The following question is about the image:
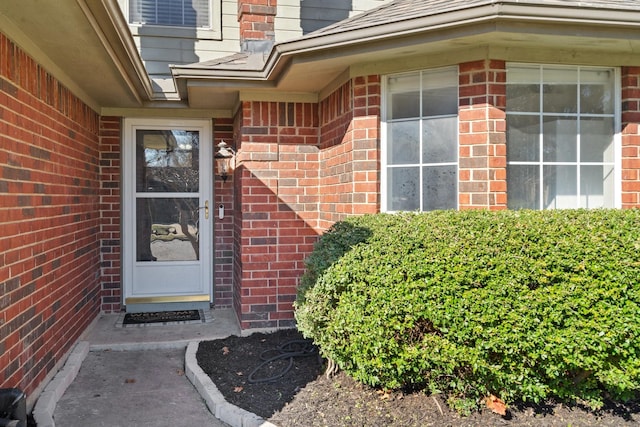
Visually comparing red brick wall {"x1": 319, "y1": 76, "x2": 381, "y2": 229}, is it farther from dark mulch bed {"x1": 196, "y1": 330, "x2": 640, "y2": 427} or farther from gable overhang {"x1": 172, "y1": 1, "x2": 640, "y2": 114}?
dark mulch bed {"x1": 196, "y1": 330, "x2": 640, "y2": 427}

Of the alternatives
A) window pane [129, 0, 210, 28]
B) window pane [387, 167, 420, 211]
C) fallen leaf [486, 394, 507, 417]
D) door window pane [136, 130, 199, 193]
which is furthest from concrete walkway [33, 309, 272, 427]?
window pane [129, 0, 210, 28]

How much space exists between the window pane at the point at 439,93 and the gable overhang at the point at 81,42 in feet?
7.83

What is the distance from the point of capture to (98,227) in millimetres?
6215

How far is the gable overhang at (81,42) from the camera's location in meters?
3.06

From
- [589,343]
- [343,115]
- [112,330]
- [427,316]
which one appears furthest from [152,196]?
[589,343]

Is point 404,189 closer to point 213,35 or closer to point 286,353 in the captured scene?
point 286,353

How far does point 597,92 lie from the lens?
13.7 ft

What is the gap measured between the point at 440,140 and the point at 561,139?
972 millimetres

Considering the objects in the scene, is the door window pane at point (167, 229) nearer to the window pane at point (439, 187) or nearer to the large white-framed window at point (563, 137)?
the window pane at point (439, 187)

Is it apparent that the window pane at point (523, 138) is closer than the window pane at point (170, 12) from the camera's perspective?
Yes

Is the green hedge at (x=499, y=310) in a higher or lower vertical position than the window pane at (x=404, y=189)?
lower

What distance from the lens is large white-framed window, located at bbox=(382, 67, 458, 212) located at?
4.21 meters

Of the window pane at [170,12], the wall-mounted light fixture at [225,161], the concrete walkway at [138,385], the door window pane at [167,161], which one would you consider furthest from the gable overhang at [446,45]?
the concrete walkway at [138,385]

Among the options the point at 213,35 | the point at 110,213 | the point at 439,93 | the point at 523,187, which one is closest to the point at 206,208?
the point at 110,213
